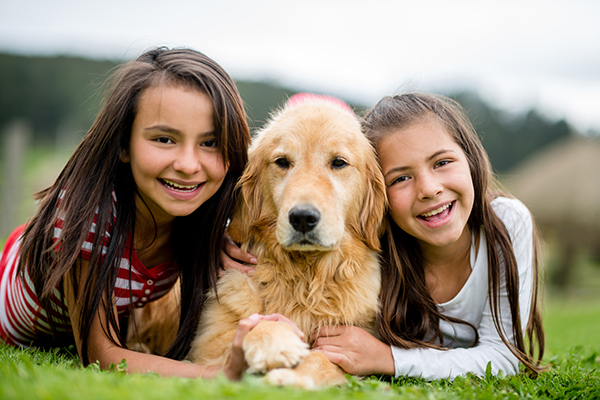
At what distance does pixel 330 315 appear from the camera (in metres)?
3.00

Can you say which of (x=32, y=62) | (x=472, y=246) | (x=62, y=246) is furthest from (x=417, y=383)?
(x=32, y=62)

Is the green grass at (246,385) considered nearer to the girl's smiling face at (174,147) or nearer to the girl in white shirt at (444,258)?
the girl in white shirt at (444,258)

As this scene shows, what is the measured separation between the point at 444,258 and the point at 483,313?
507mm

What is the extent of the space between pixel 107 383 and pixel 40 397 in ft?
1.05

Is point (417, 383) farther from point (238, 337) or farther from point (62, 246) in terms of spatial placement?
point (62, 246)

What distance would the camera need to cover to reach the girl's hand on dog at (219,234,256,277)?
10.5 feet

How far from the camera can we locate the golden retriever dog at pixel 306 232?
2.84 m

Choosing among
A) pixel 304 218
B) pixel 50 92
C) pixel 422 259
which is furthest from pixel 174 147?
pixel 50 92

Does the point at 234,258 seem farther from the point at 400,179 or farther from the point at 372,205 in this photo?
the point at 400,179

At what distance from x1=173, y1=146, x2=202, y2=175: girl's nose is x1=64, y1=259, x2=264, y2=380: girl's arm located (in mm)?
890

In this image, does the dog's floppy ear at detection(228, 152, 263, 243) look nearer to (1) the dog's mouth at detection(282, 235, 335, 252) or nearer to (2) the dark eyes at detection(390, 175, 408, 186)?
(1) the dog's mouth at detection(282, 235, 335, 252)

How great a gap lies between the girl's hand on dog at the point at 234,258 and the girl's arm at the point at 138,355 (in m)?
0.63

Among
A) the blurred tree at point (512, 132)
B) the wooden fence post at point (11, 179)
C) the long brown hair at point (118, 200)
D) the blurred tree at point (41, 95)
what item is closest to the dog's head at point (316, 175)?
Answer: the long brown hair at point (118, 200)

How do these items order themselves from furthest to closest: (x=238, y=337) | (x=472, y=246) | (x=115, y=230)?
(x=472, y=246)
(x=115, y=230)
(x=238, y=337)
